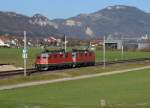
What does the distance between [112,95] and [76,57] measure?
4213cm

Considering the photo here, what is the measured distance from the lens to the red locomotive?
65.7 metres

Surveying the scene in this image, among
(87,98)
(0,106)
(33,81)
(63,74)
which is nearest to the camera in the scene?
(0,106)

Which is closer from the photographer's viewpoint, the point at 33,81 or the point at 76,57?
the point at 33,81

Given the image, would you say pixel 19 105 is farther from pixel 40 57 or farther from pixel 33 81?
pixel 40 57

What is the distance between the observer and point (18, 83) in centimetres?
4597

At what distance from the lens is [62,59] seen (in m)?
69.4

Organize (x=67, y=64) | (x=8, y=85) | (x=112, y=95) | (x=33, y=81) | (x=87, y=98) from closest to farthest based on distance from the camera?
(x=87, y=98), (x=112, y=95), (x=8, y=85), (x=33, y=81), (x=67, y=64)

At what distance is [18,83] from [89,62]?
32010mm

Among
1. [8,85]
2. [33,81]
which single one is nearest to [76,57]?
[33,81]

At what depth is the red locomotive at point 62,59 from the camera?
216 feet

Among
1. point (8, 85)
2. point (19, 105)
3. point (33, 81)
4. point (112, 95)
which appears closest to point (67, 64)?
point (33, 81)

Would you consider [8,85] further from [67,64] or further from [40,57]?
[67,64]

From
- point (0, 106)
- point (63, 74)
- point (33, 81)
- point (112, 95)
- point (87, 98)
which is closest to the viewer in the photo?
point (0, 106)

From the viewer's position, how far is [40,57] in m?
66.6
